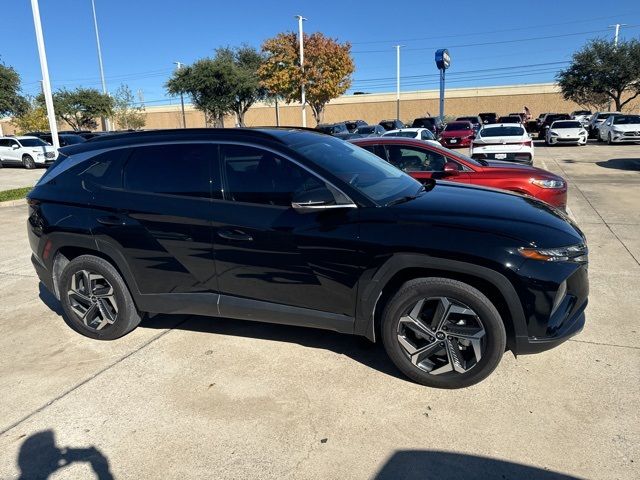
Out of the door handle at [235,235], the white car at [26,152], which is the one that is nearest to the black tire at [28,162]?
the white car at [26,152]

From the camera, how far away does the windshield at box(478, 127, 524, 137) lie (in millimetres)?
14055

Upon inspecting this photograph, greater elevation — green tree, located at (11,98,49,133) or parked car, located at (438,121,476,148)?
green tree, located at (11,98,49,133)

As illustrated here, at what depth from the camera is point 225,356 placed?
3.80 meters

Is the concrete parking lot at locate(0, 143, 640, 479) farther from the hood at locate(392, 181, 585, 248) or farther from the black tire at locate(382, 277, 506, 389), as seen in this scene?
the hood at locate(392, 181, 585, 248)

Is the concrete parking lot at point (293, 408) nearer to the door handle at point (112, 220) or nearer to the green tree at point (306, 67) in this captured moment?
the door handle at point (112, 220)

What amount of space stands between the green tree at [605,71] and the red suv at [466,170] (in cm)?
3749

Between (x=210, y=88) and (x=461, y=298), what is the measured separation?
39.9 metres

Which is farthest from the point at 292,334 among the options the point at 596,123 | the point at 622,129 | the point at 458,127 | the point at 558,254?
the point at 596,123

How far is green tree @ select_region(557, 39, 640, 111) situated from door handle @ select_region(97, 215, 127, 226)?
1684 inches

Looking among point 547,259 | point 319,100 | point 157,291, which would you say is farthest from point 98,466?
point 319,100

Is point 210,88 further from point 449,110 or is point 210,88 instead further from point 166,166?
point 166,166

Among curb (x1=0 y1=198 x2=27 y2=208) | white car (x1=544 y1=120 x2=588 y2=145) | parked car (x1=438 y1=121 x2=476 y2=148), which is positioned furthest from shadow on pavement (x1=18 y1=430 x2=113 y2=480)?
white car (x1=544 y1=120 x2=588 y2=145)

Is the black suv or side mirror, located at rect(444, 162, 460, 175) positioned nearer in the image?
the black suv

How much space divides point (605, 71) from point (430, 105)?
2419 cm
